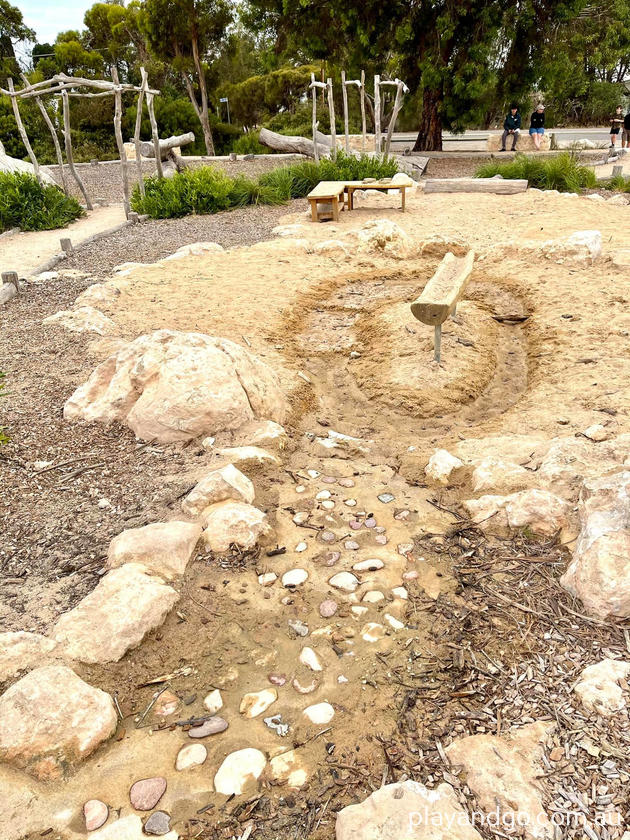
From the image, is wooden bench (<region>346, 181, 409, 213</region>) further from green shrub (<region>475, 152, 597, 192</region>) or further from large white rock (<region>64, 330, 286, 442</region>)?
large white rock (<region>64, 330, 286, 442</region>)

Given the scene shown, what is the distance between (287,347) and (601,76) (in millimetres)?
33353

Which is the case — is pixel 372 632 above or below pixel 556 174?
Result: below

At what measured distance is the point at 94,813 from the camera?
1692 millimetres

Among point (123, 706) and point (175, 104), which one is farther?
point (175, 104)

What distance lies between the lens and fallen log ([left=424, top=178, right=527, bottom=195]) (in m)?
11.2

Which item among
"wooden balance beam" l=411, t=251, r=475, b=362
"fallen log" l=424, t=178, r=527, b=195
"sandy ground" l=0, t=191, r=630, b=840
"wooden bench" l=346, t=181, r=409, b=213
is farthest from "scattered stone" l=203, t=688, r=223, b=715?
"fallen log" l=424, t=178, r=527, b=195

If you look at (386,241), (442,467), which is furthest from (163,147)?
(442,467)

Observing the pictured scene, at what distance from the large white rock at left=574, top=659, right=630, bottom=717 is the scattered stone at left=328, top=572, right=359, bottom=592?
0.93m

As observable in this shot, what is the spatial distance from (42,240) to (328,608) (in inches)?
404

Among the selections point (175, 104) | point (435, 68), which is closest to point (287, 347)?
point (435, 68)

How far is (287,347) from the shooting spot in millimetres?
5359

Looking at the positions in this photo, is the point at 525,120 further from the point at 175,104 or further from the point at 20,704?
the point at 20,704

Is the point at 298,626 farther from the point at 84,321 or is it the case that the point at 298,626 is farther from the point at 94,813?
the point at 84,321

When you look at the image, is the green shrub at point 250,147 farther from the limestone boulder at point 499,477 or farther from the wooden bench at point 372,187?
the limestone boulder at point 499,477
